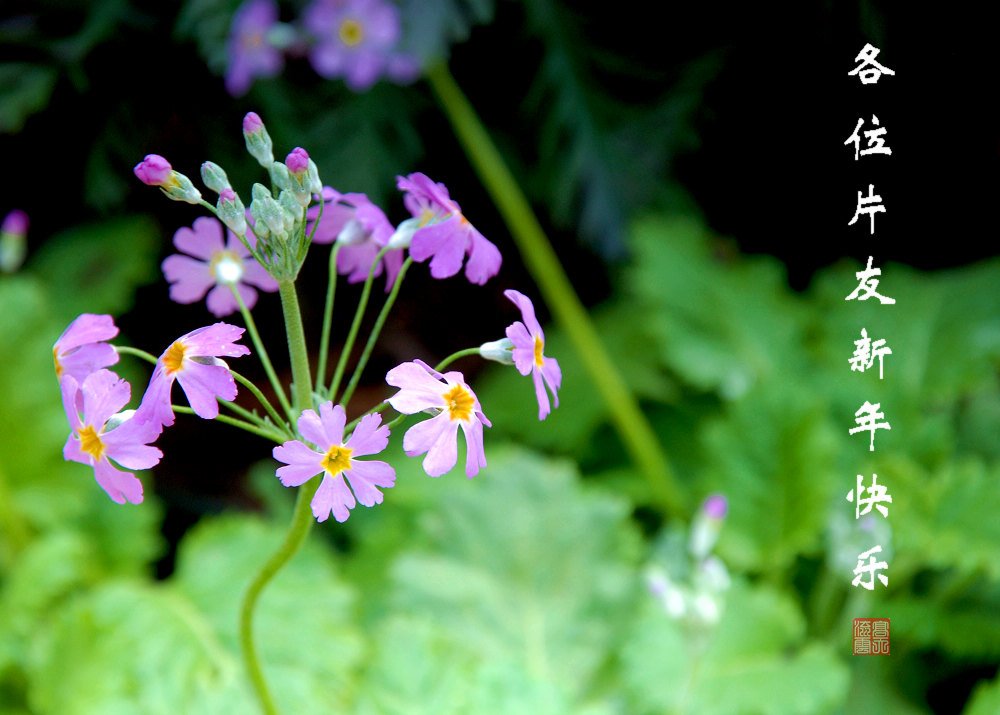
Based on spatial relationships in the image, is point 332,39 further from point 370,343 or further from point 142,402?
point 142,402

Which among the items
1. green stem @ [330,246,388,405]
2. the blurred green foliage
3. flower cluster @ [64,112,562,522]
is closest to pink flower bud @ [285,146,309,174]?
flower cluster @ [64,112,562,522]

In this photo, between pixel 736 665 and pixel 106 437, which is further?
pixel 736 665

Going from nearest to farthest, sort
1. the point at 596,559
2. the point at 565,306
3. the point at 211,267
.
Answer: the point at 211,267 < the point at 596,559 < the point at 565,306

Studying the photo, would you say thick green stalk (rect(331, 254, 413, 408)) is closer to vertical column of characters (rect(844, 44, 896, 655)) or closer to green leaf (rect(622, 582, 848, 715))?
green leaf (rect(622, 582, 848, 715))

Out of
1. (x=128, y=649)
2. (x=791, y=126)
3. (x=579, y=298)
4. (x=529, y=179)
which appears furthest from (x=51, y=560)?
(x=791, y=126)

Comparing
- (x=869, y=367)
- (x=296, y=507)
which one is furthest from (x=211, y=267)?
(x=869, y=367)

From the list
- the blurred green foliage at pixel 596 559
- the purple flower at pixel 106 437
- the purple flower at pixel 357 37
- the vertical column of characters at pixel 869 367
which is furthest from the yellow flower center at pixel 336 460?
the purple flower at pixel 357 37

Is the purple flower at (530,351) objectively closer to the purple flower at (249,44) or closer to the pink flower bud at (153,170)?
the pink flower bud at (153,170)
